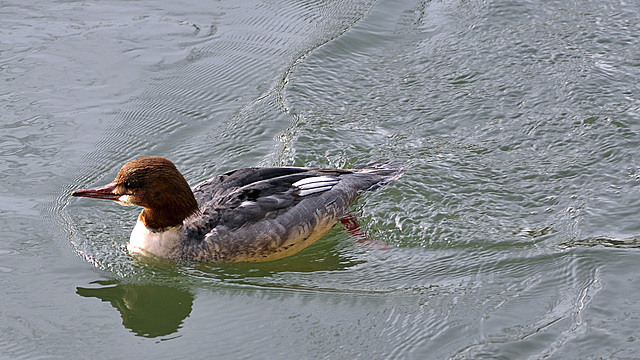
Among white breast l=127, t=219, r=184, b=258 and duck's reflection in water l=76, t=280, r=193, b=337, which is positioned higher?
white breast l=127, t=219, r=184, b=258

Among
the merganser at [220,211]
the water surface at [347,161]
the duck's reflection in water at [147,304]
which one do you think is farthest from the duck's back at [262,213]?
the duck's reflection in water at [147,304]

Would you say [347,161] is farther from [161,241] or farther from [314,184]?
[161,241]

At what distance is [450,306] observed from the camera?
6781 millimetres

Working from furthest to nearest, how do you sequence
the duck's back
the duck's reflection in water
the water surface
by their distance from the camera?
the duck's back, the duck's reflection in water, the water surface

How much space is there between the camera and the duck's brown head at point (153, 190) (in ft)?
24.2

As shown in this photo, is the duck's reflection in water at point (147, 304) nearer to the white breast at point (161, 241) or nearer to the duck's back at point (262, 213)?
the white breast at point (161, 241)

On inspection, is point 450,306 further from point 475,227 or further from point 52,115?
point 52,115

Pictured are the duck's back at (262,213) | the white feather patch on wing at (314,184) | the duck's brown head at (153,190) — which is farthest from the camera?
the white feather patch on wing at (314,184)

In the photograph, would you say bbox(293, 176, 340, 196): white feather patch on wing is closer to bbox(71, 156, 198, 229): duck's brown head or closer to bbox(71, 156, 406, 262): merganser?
bbox(71, 156, 406, 262): merganser

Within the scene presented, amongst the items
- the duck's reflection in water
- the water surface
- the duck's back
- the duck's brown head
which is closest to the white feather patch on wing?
the duck's back

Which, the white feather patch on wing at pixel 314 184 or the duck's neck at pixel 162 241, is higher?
the white feather patch on wing at pixel 314 184

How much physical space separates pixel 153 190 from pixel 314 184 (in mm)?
1527

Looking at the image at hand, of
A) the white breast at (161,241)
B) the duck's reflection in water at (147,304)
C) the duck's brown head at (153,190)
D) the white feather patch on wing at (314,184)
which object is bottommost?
the duck's reflection in water at (147,304)

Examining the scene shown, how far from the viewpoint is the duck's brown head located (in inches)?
291
